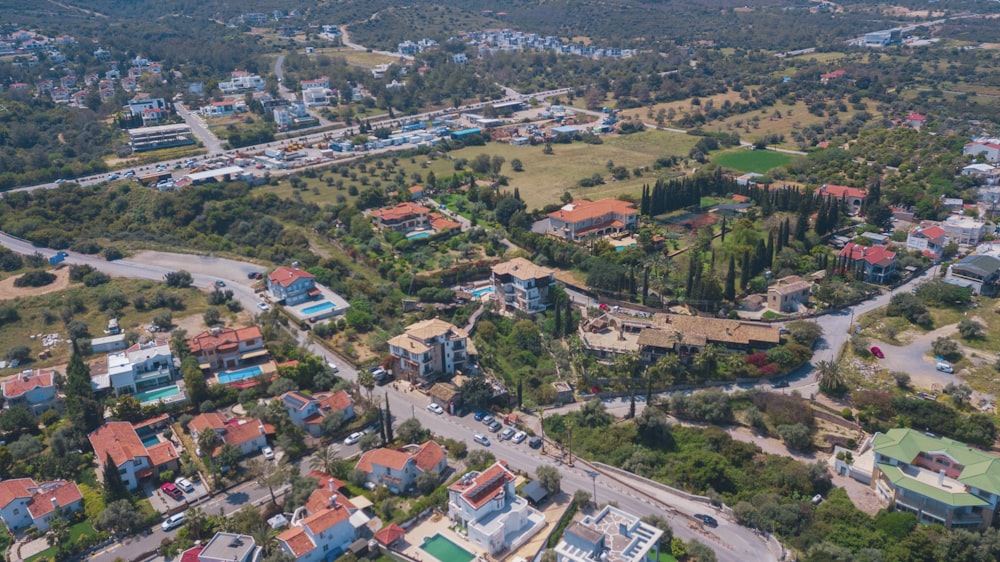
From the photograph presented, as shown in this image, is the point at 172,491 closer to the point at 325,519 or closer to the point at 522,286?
the point at 325,519

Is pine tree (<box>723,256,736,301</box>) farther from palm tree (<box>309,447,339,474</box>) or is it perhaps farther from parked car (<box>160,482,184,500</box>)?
parked car (<box>160,482,184,500</box>)

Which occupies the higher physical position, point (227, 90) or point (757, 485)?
point (227, 90)

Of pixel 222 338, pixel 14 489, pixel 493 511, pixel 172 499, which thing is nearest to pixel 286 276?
pixel 222 338

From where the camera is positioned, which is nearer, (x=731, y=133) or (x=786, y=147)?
(x=786, y=147)

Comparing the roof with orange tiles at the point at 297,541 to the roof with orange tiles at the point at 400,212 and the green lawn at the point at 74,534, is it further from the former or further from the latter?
the roof with orange tiles at the point at 400,212

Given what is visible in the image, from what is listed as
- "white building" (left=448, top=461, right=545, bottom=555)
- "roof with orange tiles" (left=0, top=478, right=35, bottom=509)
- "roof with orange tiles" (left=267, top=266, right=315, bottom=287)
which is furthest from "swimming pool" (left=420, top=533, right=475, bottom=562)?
"roof with orange tiles" (left=267, top=266, right=315, bottom=287)

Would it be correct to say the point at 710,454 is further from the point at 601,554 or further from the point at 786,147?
the point at 786,147

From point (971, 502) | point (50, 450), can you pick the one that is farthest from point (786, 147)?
point (50, 450)
